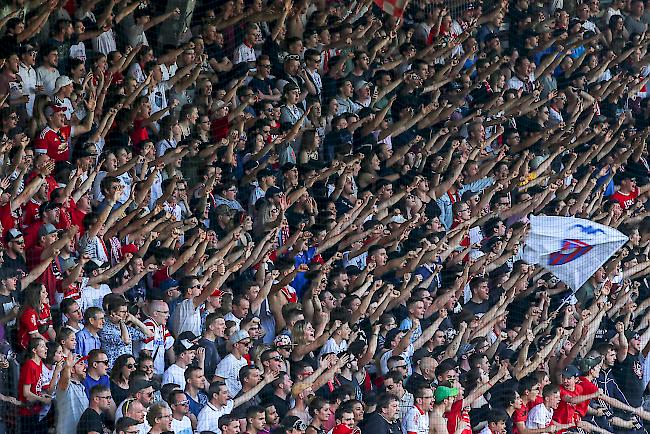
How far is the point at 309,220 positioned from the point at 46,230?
92.3 inches

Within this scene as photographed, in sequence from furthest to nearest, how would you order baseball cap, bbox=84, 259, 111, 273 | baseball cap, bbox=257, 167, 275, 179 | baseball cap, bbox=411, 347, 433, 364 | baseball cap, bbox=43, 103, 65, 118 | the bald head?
baseball cap, bbox=257, 167, 275, 179, baseball cap, bbox=411, 347, 433, 364, baseball cap, bbox=43, 103, 65, 118, the bald head, baseball cap, bbox=84, 259, 111, 273

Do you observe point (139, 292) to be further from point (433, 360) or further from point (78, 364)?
point (433, 360)

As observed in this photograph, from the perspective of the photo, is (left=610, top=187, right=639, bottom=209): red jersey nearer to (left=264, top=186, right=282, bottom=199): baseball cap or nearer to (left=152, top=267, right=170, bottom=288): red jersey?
(left=264, top=186, right=282, bottom=199): baseball cap

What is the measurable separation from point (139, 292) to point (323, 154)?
8.74 ft

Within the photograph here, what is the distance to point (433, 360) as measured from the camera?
1062cm

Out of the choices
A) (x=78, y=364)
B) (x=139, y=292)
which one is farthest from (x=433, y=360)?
(x=78, y=364)

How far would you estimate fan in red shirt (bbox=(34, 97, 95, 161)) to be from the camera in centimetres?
984

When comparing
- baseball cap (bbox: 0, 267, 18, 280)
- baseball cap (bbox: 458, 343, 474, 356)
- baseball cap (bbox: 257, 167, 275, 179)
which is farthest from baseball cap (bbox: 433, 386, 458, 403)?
baseball cap (bbox: 0, 267, 18, 280)

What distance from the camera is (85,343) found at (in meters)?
8.85

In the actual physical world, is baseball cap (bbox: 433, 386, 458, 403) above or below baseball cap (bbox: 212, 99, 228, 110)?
below

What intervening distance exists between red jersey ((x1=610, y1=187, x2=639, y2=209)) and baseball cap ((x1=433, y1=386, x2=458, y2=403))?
323 centimetres

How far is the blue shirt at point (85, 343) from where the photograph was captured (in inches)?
347

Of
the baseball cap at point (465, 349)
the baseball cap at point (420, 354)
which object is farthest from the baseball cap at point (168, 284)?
the baseball cap at point (465, 349)

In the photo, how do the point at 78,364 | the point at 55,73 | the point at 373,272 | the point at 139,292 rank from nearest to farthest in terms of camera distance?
1. the point at 78,364
2. the point at 139,292
3. the point at 55,73
4. the point at 373,272
